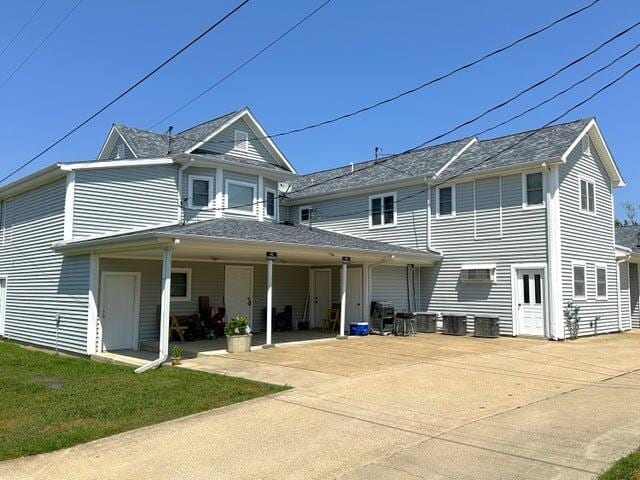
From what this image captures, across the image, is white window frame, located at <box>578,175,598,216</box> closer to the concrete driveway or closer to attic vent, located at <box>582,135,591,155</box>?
attic vent, located at <box>582,135,591,155</box>

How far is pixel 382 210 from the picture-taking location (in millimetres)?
22266

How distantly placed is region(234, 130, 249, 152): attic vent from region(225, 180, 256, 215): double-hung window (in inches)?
53.9

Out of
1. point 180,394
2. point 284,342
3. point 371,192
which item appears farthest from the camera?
point 371,192

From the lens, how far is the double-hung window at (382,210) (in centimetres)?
2192

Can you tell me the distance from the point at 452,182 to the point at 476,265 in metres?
3.13

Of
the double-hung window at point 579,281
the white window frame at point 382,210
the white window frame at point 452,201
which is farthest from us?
the white window frame at point 382,210

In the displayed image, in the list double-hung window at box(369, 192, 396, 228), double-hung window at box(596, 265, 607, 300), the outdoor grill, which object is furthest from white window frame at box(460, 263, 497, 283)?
double-hung window at box(596, 265, 607, 300)

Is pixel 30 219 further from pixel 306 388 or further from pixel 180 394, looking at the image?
pixel 306 388

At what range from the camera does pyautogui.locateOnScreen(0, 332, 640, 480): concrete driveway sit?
5508 mm

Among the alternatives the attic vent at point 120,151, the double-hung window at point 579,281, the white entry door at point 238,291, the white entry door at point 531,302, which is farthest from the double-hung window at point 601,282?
the attic vent at point 120,151

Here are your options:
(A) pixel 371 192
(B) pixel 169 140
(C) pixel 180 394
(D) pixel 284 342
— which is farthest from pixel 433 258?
(C) pixel 180 394

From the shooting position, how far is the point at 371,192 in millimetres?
22562

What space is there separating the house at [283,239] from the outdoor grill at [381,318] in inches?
12.9

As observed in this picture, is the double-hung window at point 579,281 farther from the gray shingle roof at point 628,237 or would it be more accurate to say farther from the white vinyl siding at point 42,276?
the white vinyl siding at point 42,276
